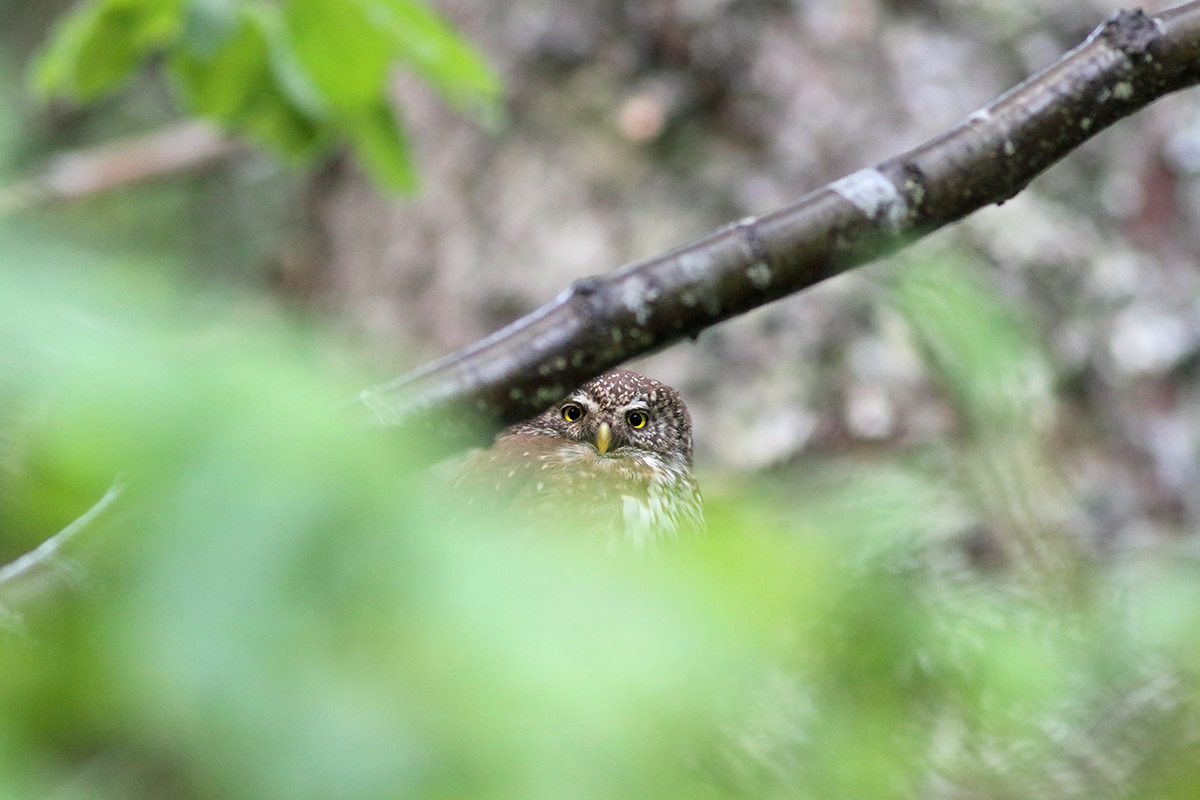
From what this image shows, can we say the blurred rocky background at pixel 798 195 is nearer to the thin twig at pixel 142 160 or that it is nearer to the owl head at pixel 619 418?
the owl head at pixel 619 418

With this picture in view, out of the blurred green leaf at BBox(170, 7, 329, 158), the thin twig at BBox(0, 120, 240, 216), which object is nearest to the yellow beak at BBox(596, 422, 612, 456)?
the blurred green leaf at BBox(170, 7, 329, 158)

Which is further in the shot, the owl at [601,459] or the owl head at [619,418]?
the owl head at [619,418]

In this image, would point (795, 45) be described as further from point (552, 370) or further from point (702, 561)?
point (702, 561)

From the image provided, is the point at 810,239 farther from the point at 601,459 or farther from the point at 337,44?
the point at 601,459

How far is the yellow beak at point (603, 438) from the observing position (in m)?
2.14

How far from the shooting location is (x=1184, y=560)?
3.39 ft

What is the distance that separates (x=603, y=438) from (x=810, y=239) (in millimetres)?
1168

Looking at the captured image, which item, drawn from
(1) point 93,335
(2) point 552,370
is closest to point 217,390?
(1) point 93,335

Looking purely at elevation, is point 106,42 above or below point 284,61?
above

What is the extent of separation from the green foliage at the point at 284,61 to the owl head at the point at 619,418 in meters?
0.56

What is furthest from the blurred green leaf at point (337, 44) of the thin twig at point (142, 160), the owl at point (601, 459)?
the thin twig at point (142, 160)

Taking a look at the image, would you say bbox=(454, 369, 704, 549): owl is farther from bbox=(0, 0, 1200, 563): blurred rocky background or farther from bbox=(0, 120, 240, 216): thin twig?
bbox=(0, 120, 240, 216): thin twig

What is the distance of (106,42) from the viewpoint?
1689mm

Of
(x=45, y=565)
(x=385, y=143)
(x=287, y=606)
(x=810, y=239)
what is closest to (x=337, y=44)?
(x=385, y=143)
